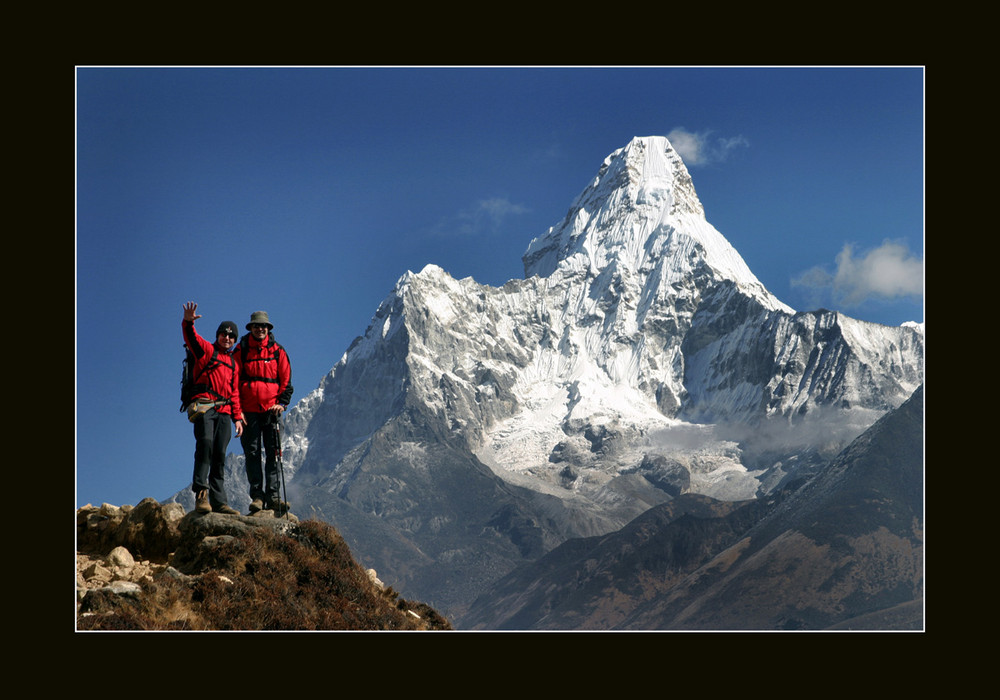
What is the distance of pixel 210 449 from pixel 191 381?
192 centimetres

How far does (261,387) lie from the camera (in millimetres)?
33188

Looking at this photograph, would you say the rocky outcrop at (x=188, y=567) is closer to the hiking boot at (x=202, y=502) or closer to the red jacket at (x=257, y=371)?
the hiking boot at (x=202, y=502)

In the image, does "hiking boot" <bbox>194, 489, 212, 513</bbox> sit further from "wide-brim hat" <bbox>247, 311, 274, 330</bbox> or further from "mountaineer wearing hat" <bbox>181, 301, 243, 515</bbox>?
"wide-brim hat" <bbox>247, 311, 274, 330</bbox>

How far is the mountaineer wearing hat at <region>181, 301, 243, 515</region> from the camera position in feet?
104

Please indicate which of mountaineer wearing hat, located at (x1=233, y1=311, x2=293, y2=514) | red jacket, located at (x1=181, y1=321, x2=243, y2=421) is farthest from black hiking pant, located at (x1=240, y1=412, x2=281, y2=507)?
red jacket, located at (x1=181, y1=321, x2=243, y2=421)

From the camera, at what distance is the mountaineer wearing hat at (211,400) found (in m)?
31.8

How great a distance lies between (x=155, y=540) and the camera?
33.6m

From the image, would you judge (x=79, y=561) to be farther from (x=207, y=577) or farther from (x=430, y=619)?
(x=430, y=619)

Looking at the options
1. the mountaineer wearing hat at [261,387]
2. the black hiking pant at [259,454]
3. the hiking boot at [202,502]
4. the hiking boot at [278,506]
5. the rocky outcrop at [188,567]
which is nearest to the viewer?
the rocky outcrop at [188,567]

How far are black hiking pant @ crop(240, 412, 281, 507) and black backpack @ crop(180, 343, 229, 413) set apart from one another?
1412 mm

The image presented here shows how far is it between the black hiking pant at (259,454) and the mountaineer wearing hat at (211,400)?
88 centimetres

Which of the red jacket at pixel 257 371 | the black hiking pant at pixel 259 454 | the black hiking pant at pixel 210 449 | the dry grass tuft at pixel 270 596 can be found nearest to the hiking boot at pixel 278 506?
the black hiking pant at pixel 259 454
